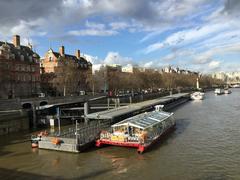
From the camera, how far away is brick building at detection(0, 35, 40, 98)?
75.8m

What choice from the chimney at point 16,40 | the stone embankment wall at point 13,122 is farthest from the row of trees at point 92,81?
the stone embankment wall at point 13,122

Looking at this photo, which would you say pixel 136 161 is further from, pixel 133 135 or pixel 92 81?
pixel 92 81

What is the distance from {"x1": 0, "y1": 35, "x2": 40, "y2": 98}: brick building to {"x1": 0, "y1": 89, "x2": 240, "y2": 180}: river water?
137ft

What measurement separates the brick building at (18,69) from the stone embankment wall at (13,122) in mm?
25276

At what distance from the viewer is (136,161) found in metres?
27.5

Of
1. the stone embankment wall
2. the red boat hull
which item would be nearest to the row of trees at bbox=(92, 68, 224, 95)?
the stone embankment wall

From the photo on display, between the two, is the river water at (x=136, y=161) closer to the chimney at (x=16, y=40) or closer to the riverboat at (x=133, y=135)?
the riverboat at (x=133, y=135)

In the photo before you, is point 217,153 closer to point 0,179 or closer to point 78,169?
point 78,169

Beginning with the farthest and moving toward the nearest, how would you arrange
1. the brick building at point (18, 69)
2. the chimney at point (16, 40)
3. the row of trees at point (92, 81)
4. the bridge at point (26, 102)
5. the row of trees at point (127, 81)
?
1. the row of trees at point (127, 81)
2. the row of trees at point (92, 81)
3. the chimney at point (16, 40)
4. the brick building at point (18, 69)
5. the bridge at point (26, 102)

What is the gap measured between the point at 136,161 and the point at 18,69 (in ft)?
215

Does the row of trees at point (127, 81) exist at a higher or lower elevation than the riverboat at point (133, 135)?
higher

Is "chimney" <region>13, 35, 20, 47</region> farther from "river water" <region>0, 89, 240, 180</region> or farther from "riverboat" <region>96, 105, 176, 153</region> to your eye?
"riverboat" <region>96, 105, 176, 153</region>

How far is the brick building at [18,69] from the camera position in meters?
75.8

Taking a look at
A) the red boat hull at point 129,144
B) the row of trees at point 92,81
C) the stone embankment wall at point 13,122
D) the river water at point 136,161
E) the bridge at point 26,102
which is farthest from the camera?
the row of trees at point 92,81
